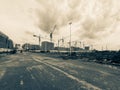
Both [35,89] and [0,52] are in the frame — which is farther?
[0,52]

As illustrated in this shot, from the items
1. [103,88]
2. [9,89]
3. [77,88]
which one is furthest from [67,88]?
[9,89]

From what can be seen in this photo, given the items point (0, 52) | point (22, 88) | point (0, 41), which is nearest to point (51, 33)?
point (0, 41)

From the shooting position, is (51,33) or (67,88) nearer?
(67,88)

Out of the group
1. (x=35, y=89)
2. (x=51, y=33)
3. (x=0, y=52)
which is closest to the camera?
(x=35, y=89)

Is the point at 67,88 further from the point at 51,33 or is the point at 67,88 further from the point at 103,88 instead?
the point at 51,33

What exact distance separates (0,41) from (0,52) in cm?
7300

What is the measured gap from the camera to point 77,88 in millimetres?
11039

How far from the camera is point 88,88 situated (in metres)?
11.0

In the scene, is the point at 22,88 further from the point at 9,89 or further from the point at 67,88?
the point at 67,88

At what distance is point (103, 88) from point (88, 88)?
0.94 metres

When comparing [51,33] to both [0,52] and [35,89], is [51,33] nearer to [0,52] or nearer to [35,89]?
[0,52]

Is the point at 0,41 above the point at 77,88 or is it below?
above

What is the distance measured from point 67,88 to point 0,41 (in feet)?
505

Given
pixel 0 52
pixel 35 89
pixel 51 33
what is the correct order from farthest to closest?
pixel 51 33 → pixel 0 52 → pixel 35 89
